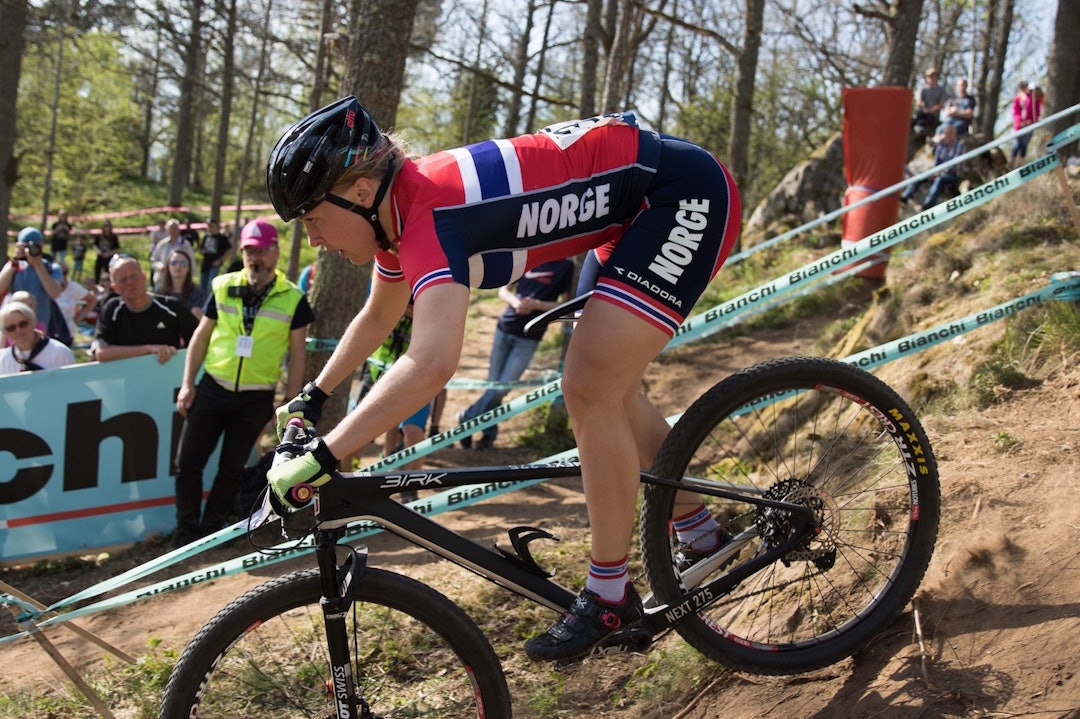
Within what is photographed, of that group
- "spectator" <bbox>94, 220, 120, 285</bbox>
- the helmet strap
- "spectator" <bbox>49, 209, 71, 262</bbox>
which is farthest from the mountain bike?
"spectator" <bbox>49, 209, 71, 262</bbox>

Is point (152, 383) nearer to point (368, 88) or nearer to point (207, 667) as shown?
point (368, 88)

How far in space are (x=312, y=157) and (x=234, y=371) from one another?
4024 mm

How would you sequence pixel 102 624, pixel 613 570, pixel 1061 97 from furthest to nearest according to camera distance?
pixel 1061 97 → pixel 102 624 → pixel 613 570

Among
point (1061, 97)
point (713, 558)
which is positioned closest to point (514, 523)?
point (713, 558)

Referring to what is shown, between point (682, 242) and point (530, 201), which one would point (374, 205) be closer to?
point (530, 201)

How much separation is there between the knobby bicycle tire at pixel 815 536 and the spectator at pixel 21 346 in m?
5.37

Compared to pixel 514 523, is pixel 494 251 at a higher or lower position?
higher

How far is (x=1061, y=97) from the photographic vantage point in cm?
1018

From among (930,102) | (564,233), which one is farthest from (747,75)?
(564,233)

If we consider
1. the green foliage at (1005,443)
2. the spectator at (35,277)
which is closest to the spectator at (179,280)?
the spectator at (35,277)

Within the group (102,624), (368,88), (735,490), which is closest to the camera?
(735,490)

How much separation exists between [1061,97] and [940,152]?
287 centimetres

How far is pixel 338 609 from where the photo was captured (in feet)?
8.67

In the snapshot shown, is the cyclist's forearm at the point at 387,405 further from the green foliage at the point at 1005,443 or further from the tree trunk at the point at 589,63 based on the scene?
the tree trunk at the point at 589,63
